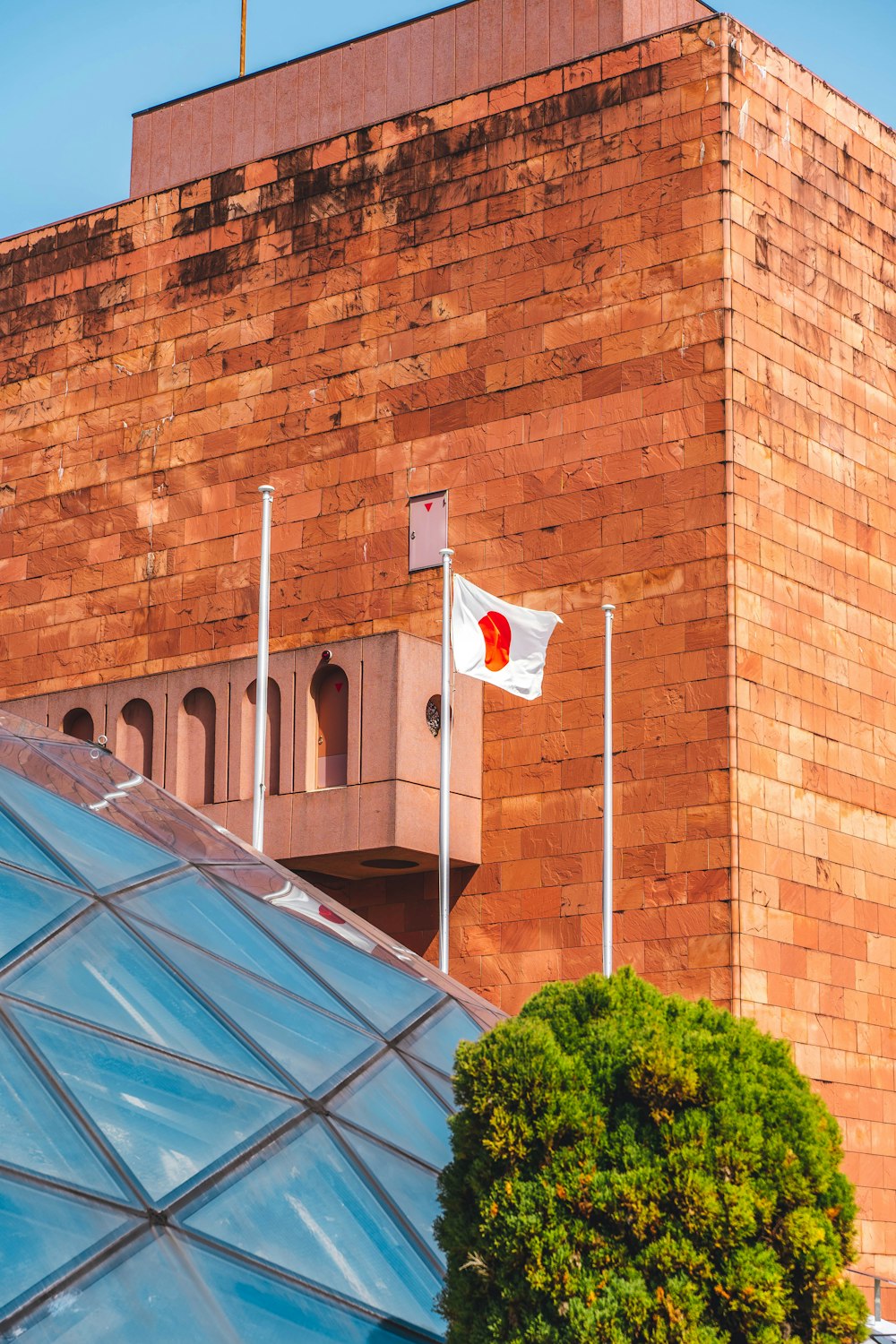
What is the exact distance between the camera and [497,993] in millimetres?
26156

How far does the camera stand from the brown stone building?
2545 cm

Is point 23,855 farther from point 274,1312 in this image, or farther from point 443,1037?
point 274,1312

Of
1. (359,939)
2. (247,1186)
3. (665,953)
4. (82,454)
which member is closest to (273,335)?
(82,454)

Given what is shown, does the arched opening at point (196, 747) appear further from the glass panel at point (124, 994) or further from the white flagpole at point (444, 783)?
the glass panel at point (124, 994)

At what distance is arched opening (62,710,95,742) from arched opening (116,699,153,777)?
82 centimetres

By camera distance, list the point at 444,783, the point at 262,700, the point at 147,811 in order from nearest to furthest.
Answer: the point at 147,811 < the point at 262,700 < the point at 444,783

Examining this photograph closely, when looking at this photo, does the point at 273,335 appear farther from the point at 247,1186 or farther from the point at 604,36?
the point at 247,1186

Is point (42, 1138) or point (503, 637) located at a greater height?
point (503, 637)

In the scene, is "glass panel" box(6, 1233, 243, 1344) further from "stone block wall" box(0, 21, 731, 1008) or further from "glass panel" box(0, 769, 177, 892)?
"stone block wall" box(0, 21, 731, 1008)

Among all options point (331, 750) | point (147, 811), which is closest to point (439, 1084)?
point (147, 811)

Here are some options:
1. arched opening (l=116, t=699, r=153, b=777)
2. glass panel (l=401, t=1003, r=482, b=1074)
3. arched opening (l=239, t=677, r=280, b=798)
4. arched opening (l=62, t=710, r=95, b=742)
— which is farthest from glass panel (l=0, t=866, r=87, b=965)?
arched opening (l=62, t=710, r=95, b=742)

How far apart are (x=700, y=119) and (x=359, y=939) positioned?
54.9ft

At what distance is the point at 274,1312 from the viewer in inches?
345

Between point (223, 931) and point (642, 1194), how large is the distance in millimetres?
3895
